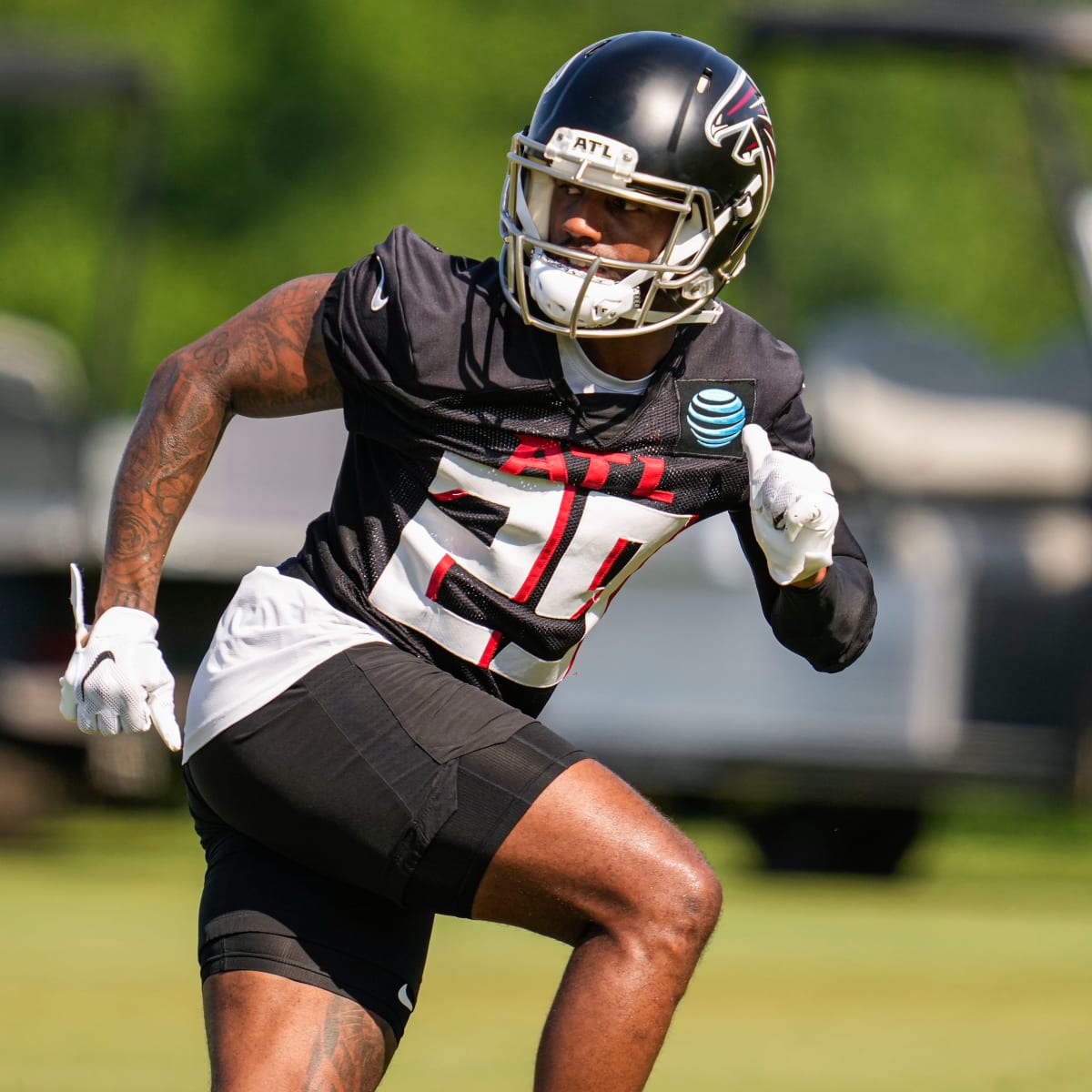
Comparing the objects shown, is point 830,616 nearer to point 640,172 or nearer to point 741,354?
point 741,354

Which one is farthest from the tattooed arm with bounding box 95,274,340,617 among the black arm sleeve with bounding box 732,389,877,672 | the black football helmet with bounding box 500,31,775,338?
the black arm sleeve with bounding box 732,389,877,672

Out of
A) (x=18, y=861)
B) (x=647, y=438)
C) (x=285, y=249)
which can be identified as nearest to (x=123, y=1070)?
(x=647, y=438)

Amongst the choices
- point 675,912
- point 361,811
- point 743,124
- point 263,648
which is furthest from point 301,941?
point 743,124

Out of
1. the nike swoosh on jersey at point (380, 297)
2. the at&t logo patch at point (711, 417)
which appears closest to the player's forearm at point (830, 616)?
the at&t logo patch at point (711, 417)

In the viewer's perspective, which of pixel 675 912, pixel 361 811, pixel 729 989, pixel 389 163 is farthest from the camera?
pixel 389 163

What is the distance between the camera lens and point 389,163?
27422mm

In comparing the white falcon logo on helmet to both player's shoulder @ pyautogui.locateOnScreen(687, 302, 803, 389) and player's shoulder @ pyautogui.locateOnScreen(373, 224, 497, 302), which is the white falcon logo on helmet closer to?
player's shoulder @ pyautogui.locateOnScreen(687, 302, 803, 389)

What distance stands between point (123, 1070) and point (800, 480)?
11.9ft

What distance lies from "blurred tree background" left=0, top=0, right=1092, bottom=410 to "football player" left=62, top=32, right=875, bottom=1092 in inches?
801

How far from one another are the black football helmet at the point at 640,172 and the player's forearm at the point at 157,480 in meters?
0.56

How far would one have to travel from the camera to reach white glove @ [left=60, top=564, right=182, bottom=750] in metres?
3.59

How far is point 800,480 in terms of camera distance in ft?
11.6

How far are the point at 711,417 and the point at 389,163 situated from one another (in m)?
24.2

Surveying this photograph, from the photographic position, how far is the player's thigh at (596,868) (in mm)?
3389
